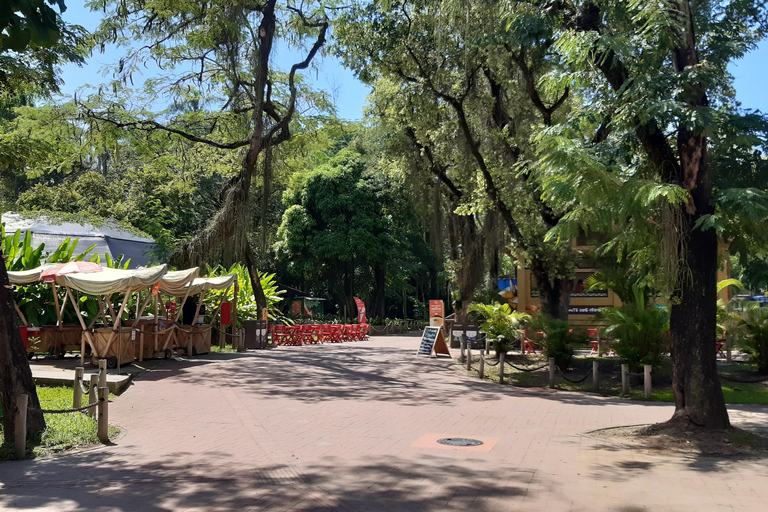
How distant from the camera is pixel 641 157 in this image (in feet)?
36.3

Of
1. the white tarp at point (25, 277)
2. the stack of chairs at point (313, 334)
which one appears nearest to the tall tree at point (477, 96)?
the stack of chairs at point (313, 334)

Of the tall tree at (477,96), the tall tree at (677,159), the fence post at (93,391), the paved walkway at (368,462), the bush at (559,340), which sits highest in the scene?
the tall tree at (477,96)

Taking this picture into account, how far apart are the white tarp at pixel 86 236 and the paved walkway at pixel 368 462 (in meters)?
13.2

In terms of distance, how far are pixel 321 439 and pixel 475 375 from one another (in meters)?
9.96

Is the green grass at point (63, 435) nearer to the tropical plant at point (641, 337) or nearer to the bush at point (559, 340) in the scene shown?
the bush at point (559, 340)

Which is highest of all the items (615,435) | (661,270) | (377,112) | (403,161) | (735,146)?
(377,112)

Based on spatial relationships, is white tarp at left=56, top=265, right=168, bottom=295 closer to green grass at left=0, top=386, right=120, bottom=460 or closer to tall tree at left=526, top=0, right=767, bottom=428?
green grass at left=0, top=386, right=120, bottom=460

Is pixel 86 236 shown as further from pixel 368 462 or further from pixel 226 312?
pixel 368 462

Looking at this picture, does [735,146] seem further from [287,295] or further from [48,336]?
[287,295]

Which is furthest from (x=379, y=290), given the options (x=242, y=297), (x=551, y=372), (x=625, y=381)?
(x=625, y=381)

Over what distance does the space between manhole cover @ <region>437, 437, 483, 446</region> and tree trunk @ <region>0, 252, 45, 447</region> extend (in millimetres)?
5537

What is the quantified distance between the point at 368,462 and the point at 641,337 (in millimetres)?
10657

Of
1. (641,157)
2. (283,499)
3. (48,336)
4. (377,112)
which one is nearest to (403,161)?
(377,112)

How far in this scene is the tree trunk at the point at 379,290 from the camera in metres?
47.1
